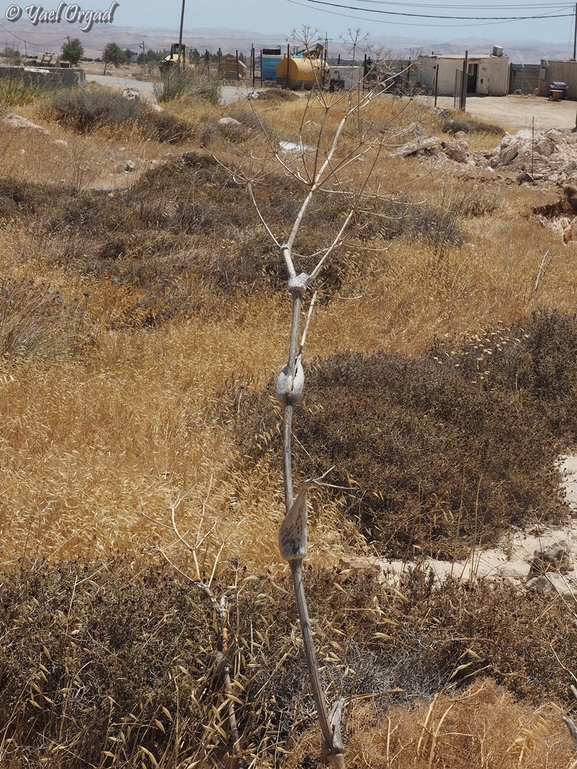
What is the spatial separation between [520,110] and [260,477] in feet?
130

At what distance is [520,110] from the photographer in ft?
131

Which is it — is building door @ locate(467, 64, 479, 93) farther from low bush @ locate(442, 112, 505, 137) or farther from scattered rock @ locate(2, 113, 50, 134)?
scattered rock @ locate(2, 113, 50, 134)

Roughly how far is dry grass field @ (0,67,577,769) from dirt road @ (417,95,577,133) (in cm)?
2408

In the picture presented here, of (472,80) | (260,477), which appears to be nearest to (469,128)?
(472,80)

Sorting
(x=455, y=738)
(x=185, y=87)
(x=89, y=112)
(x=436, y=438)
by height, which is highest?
(x=185, y=87)

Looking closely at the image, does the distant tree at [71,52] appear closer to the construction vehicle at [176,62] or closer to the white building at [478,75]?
the construction vehicle at [176,62]

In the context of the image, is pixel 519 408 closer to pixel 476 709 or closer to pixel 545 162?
pixel 476 709

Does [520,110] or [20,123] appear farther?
[520,110]

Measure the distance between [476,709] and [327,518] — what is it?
1785mm

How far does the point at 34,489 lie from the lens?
13.3 ft

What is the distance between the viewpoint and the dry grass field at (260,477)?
2.71 meters

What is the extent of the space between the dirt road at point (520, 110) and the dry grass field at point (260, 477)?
24081 mm

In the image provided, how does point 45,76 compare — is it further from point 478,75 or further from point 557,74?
point 557,74

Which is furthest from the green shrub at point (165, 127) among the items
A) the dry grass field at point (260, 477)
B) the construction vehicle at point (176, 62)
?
the construction vehicle at point (176, 62)
